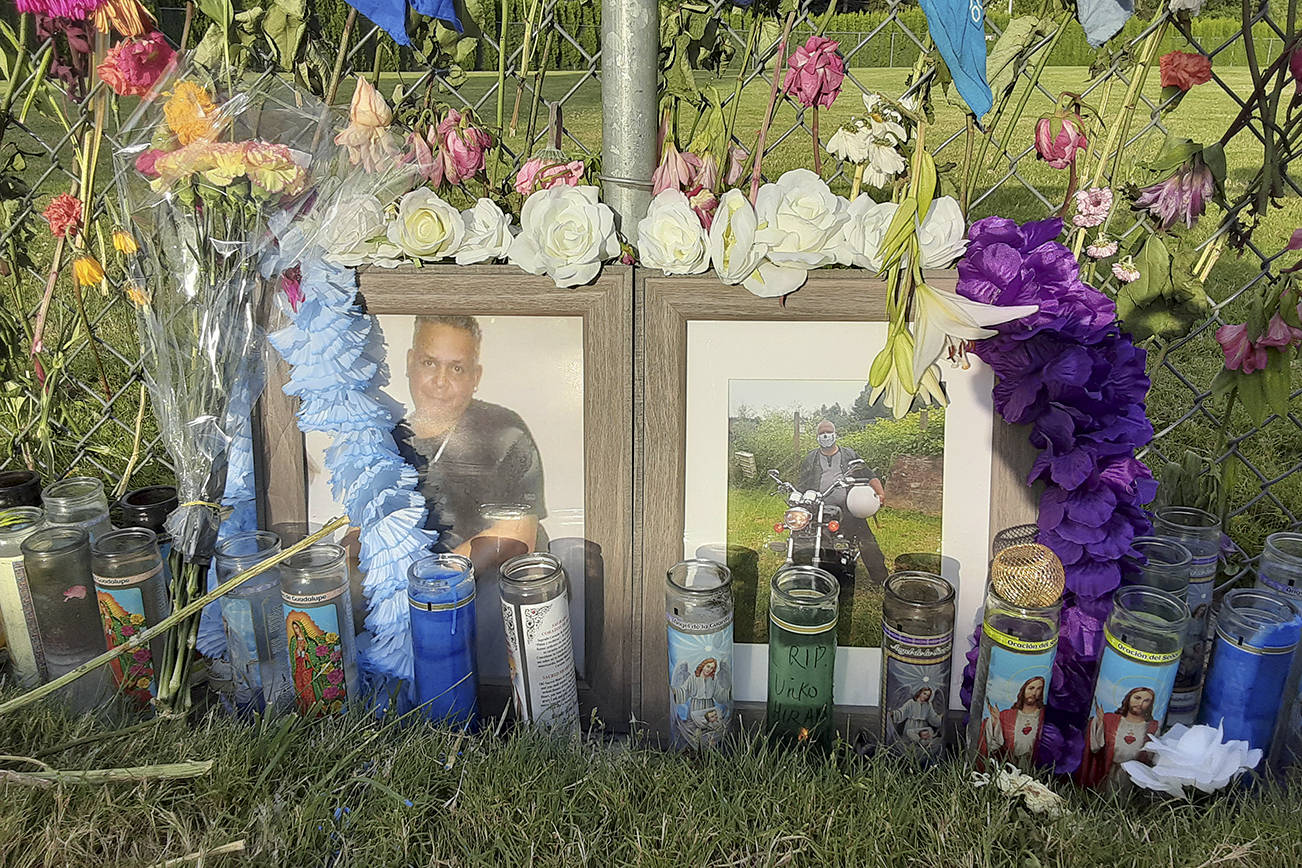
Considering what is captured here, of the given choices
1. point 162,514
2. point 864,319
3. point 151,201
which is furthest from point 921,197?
point 162,514

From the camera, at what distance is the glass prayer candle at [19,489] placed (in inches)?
66.2

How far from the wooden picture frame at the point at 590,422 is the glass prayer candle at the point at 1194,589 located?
0.78 meters

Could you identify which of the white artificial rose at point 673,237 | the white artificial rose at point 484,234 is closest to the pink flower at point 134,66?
the white artificial rose at point 484,234

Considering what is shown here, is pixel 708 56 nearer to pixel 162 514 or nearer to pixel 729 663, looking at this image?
pixel 729 663

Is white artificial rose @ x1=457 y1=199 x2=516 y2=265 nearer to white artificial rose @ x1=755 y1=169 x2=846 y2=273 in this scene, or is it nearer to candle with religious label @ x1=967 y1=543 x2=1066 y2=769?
white artificial rose @ x1=755 y1=169 x2=846 y2=273

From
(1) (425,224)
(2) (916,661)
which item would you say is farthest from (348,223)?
(2) (916,661)

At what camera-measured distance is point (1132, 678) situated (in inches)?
49.8

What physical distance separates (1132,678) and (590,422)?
2.57 ft

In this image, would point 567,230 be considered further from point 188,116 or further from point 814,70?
point 188,116

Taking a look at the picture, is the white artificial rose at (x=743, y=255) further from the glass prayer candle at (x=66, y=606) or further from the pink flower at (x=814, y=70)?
the glass prayer candle at (x=66, y=606)

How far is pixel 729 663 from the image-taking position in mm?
1396

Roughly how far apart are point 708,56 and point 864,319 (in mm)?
498

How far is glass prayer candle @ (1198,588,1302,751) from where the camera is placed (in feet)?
4.24

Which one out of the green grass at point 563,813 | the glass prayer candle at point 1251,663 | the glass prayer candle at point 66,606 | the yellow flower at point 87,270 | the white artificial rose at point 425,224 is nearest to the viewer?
the green grass at point 563,813
